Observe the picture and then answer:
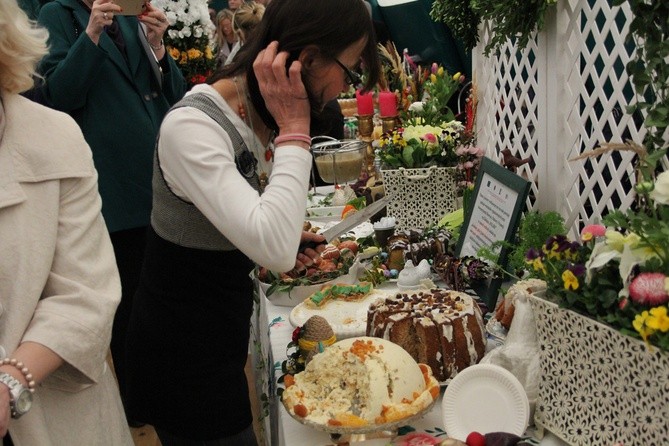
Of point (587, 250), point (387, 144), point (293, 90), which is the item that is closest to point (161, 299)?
point (293, 90)

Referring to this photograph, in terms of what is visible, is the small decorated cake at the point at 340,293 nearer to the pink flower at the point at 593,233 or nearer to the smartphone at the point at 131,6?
the pink flower at the point at 593,233

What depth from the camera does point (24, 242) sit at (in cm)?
100

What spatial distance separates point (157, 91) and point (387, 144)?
0.78 metres

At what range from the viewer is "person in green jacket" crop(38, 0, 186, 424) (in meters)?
2.02

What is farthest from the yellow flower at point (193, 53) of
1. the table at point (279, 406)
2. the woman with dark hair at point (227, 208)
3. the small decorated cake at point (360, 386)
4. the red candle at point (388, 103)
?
the small decorated cake at point (360, 386)

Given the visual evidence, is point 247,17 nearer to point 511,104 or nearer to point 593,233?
point 511,104

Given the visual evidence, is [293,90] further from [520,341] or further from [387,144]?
[387,144]

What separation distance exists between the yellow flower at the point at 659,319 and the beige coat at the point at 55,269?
0.76m

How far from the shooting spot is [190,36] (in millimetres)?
3008

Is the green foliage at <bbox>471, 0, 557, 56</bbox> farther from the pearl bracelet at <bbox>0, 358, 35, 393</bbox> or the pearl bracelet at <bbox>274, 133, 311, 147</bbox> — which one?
the pearl bracelet at <bbox>0, 358, 35, 393</bbox>

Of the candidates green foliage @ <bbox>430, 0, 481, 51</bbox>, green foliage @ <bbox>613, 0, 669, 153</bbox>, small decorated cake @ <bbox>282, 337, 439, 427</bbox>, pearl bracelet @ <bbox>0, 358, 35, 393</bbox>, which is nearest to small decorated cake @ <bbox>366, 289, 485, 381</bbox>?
small decorated cake @ <bbox>282, 337, 439, 427</bbox>

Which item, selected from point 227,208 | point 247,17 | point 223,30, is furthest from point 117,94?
point 223,30

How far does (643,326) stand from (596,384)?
17 cm

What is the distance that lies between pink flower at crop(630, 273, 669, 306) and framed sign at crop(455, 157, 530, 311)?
60 centimetres
